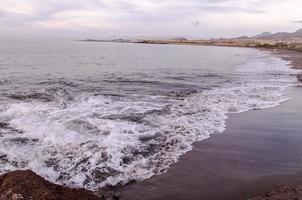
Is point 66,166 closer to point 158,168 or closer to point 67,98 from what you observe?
point 158,168

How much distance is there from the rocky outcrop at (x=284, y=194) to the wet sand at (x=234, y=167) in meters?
0.51

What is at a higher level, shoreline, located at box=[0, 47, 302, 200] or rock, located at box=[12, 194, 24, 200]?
rock, located at box=[12, 194, 24, 200]

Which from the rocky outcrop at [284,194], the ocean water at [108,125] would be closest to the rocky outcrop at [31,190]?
the ocean water at [108,125]

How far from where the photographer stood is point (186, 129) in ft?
41.9

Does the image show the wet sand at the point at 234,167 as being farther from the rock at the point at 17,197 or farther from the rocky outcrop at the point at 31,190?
the rock at the point at 17,197

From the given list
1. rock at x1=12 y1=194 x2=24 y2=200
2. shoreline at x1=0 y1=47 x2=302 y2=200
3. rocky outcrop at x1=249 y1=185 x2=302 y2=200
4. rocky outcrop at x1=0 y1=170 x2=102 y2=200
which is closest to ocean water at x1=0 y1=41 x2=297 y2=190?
shoreline at x1=0 y1=47 x2=302 y2=200

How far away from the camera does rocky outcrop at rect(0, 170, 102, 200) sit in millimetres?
6005

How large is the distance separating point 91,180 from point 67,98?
37.9 ft

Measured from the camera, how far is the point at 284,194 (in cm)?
680

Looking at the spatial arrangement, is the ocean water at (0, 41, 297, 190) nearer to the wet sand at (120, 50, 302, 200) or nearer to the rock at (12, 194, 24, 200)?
the wet sand at (120, 50, 302, 200)

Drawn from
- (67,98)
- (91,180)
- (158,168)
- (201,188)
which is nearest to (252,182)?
(201,188)

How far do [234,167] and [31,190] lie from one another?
4.88 meters

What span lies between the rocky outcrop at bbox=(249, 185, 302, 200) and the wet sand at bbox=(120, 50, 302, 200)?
0.51m

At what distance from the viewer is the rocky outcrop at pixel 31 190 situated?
19.7 feet
